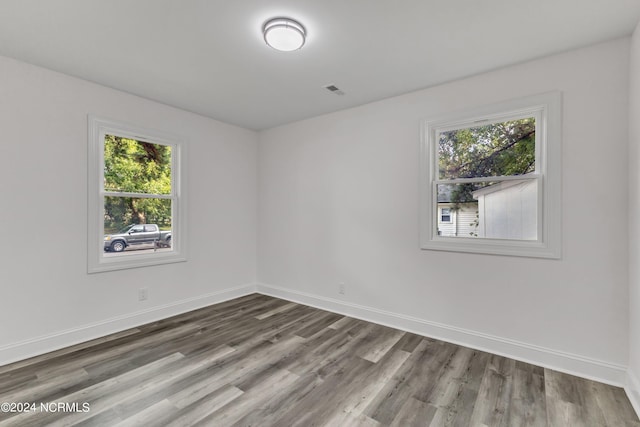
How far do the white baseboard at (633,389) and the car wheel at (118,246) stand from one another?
4.54 meters

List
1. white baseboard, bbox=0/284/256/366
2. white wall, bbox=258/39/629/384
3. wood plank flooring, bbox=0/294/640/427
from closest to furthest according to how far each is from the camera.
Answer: wood plank flooring, bbox=0/294/640/427 → white wall, bbox=258/39/629/384 → white baseboard, bbox=0/284/256/366

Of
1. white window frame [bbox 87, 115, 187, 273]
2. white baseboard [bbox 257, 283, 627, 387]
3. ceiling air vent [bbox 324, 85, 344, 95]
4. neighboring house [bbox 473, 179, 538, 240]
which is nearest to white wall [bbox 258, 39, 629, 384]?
white baseboard [bbox 257, 283, 627, 387]

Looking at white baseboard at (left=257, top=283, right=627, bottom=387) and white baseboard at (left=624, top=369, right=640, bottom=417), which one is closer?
white baseboard at (left=624, top=369, right=640, bottom=417)

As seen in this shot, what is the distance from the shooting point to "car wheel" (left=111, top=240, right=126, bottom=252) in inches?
127

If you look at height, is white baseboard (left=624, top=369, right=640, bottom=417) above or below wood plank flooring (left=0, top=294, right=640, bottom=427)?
above

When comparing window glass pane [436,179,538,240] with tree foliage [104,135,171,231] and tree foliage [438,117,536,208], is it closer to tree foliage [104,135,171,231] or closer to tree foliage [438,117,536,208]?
tree foliage [438,117,536,208]

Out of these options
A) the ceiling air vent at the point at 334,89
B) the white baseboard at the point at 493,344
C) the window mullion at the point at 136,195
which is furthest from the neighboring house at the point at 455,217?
the window mullion at the point at 136,195

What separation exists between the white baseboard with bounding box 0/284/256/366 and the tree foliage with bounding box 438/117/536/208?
3.35m

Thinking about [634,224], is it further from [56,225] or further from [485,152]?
[56,225]

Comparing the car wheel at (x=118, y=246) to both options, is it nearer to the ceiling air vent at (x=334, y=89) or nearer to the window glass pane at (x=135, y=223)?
the window glass pane at (x=135, y=223)

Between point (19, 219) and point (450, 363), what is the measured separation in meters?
3.91

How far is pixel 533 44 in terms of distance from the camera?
230 cm

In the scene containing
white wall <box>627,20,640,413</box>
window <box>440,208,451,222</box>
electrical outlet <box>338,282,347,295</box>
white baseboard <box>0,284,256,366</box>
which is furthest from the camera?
electrical outlet <box>338,282,347,295</box>

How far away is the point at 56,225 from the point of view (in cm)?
279
